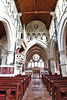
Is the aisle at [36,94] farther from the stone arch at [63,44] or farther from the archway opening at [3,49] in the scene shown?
the archway opening at [3,49]

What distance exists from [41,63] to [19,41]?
44.3 ft

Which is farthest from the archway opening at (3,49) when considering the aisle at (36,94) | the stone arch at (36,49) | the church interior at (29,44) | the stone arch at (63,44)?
the stone arch at (63,44)

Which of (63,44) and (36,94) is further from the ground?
(63,44)

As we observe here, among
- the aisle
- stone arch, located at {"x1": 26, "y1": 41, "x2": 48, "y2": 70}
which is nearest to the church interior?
the aisle

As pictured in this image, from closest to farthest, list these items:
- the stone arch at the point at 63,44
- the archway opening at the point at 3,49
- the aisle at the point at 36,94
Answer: the aisle at the point at 36,94 < the stone arch at the point at 63,44 < the archway opening at the point at 3,49

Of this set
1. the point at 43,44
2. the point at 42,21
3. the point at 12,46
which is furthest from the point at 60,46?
the point at 42,21

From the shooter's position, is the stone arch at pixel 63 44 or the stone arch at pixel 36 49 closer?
the stone arch at pixel 63 44

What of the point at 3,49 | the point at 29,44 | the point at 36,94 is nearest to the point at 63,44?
the point at 36,94

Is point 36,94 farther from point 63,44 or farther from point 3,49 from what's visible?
point 3,49

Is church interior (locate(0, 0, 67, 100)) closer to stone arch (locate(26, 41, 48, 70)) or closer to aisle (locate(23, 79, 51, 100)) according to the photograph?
aisle (locate(23, 79, 51, 100))

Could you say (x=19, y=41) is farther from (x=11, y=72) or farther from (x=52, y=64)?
(x=52, y=64)

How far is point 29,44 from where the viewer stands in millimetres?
12125

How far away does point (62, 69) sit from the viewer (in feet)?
20.9

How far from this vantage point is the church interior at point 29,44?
2483 millimetres
